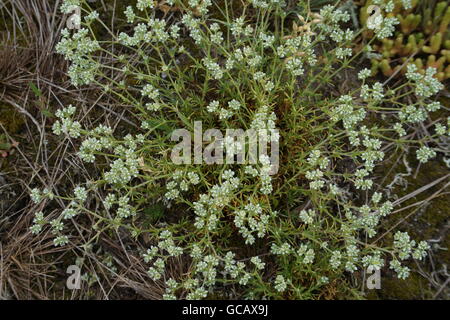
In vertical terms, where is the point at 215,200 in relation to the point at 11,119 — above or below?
below

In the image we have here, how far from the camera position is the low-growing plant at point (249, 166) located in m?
2.63

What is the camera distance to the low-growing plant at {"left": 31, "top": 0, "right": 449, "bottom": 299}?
8.63ft

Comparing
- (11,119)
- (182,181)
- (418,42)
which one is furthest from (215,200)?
(418,42)

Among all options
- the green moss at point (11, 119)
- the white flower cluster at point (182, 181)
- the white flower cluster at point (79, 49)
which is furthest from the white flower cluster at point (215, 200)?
the green moss at point (11, 119)

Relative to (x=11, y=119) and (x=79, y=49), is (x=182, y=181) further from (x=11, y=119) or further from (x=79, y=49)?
(x=11, y=119)

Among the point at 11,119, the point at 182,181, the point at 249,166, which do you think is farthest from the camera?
the point at 11,119

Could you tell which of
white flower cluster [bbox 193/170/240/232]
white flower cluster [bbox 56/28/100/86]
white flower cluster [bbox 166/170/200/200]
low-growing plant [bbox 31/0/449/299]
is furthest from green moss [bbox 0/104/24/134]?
white flower cluster [bbox 193/170/240/232]

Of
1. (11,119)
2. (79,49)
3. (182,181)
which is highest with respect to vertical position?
(79,49)

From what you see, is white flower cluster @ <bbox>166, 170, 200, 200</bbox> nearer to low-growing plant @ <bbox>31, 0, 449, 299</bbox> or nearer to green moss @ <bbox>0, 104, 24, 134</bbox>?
low-growing plant @ <bbox>31, 0, 449, 299</bbox>

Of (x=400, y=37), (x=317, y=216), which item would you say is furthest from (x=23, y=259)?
(x=400, y=37)

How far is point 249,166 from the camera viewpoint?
2545 millimetres

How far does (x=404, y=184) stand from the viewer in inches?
124
